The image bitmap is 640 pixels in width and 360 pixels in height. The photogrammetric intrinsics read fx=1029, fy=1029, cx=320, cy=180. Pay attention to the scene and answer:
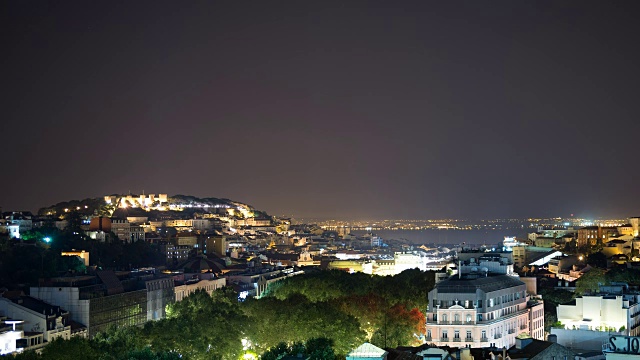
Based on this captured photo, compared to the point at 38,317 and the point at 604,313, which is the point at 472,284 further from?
the point at 38,317

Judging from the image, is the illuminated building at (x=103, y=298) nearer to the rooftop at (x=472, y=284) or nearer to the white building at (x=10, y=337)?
the white building at (x=10, y=337)

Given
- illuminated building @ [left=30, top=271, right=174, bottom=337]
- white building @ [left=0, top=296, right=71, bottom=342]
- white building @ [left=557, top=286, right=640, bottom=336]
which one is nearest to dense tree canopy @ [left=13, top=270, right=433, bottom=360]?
illuminated building @ [left=30, top=271, right=174, bottom=337]

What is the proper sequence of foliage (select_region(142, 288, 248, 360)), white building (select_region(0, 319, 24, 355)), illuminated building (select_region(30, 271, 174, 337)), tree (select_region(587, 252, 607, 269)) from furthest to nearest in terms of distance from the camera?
1. tree (select_region(587, 252, 607, 269))
2. illuminated building (select_region(30, 271, 174, 337))
3. white building (select_region(0, 319, 24, 355))
4. foliage (select_region(142, 288, 248, 360))

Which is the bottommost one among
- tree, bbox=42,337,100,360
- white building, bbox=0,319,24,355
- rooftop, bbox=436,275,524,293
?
white building, bbox=0,319,24,355

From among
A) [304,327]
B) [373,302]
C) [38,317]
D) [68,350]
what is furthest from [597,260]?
[68,350]

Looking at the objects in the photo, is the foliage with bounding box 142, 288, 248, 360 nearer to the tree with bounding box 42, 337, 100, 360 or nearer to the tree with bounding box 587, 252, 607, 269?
the tree with bounding box 42, 337, 100, 360

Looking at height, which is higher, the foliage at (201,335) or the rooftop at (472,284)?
the rooftop at (472,284)

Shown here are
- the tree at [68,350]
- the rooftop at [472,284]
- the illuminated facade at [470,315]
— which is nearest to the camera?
the tree at [68,350]

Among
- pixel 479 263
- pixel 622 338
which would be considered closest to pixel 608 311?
pixel 622 338

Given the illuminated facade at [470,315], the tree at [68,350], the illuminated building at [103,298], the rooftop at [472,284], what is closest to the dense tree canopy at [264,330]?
the tree at [68,350]

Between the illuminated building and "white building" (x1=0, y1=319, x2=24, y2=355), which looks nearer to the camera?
"white building" (x1=0, y1=319, x2=24, y2=355)

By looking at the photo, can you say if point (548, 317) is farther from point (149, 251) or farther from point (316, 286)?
point (149, 251)

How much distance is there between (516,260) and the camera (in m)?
97.0

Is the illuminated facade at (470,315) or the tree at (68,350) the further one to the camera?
the illuminated facade at (470,315)
